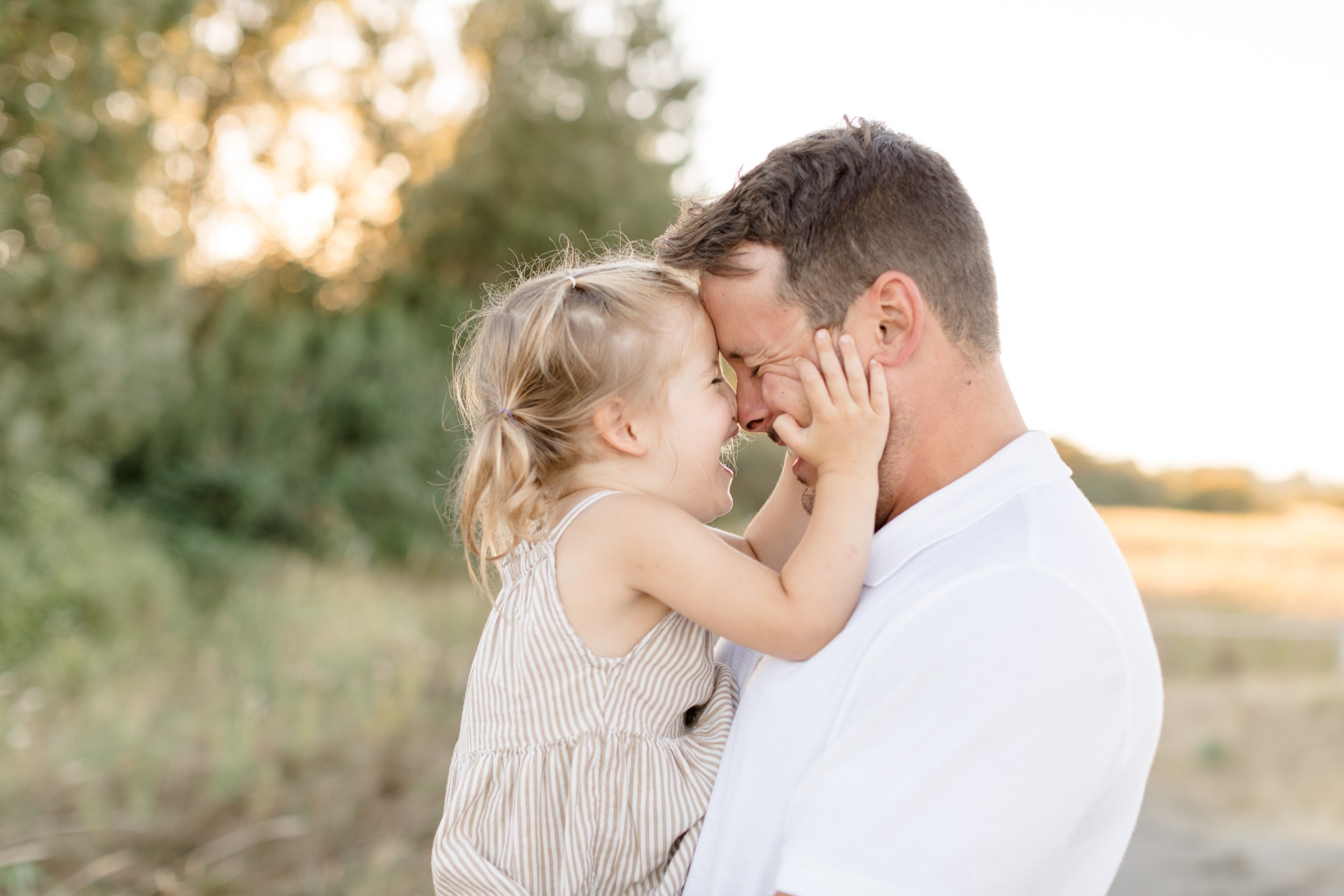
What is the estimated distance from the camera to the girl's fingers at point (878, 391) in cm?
Answer: 205

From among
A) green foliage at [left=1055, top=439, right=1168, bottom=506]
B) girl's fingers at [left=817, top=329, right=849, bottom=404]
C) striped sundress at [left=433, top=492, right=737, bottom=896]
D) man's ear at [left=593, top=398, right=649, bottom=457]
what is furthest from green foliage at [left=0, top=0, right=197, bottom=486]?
green foliage at [left=1055, top=439, right=1168, bottom=506]

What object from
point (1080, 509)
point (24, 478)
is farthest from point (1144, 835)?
point (24, 478)

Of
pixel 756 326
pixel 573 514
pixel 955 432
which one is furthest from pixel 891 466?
pixel 573 514

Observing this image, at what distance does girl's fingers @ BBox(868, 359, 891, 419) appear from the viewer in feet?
6.73

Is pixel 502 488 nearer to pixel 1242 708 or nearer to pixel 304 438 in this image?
pixel 1242 708

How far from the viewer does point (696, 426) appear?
2.38 m

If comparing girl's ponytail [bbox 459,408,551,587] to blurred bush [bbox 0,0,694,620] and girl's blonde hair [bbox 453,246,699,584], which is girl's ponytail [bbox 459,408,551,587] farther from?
blurred bush [bbox 0,0,694,620]

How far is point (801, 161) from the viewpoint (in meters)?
2.19

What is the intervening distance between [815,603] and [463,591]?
917 centimetres

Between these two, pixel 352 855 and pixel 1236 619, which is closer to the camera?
pixel 352 855

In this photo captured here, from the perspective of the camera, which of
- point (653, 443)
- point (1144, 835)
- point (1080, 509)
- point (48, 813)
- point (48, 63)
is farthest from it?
point (48, 63)

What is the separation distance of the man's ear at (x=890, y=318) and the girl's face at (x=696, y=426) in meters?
0.40

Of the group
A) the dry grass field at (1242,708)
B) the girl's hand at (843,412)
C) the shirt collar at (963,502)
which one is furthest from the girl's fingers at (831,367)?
the dry grass field at (1242,708)

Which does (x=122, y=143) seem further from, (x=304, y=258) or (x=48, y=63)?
(x=304, y=258)
